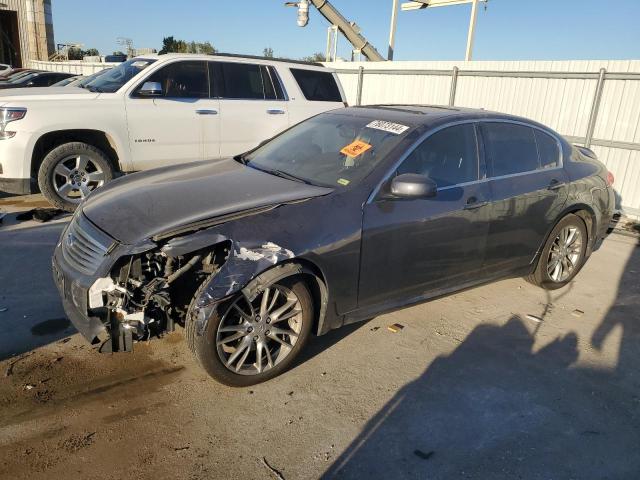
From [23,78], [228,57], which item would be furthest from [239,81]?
[23,78]

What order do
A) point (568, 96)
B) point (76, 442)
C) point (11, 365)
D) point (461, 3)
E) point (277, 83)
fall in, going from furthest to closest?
1. point (461, 3)
2. point (568, 96)
3. point (277, 83)
4. point (11, 365)
5. point (76, 442)

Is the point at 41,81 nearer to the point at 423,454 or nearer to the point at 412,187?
the point at 412,187

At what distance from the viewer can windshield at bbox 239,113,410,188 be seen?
12.0 feet

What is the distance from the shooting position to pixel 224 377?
3102 mm

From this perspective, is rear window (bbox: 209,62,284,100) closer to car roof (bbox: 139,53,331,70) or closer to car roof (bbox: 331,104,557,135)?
car roof (bbox: 139,53,331,70)

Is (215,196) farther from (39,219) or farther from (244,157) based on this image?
(39,219)

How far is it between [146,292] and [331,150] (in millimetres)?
1849

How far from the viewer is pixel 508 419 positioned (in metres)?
3.07

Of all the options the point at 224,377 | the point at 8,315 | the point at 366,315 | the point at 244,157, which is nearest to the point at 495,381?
the point at 366,315

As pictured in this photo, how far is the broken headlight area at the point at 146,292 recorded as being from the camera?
2914 millimetres

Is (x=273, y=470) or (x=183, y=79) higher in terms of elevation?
(x=183, y=79)

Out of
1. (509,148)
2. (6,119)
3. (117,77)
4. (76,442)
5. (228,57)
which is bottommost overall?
(76,442)

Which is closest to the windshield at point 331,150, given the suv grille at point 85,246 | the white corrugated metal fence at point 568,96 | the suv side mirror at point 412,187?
the suv side mirror at point 412,187

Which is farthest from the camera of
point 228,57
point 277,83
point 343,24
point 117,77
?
point 343,24
